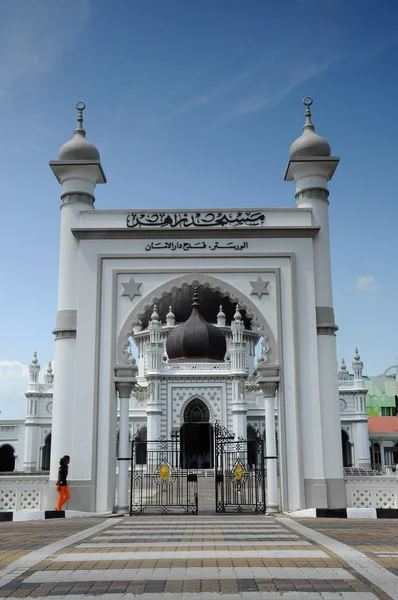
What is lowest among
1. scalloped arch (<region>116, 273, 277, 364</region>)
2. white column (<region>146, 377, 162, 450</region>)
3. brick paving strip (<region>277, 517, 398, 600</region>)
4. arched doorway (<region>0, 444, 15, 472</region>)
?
brick paving strip (<region>277, 517, 398, 600</region>)

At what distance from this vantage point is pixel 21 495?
1166 centimetres

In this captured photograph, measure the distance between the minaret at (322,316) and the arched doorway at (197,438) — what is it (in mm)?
Answer: 13986

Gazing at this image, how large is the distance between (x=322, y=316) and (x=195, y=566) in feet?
25.9

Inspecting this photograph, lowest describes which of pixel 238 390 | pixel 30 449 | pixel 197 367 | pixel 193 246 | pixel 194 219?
pixel 30 449

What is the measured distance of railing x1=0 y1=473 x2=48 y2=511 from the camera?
37.8 feet

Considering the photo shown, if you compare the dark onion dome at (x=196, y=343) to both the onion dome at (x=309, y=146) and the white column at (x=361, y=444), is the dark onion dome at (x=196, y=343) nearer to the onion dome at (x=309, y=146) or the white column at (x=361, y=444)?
the white column at (x=361, y=444)

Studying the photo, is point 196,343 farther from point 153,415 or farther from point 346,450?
point 346,450

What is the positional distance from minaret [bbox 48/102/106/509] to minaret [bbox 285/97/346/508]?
393 cm

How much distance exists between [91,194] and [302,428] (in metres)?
6.06

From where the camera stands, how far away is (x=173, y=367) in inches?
1063

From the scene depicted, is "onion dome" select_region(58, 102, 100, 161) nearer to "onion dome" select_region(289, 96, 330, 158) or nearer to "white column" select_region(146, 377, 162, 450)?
"onion dome" select_region(289, 96, 330, 158)

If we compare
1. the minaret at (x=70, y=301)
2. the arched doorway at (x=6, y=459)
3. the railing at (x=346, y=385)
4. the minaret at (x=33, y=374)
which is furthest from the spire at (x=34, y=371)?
the minaret at (x=70, y=301)

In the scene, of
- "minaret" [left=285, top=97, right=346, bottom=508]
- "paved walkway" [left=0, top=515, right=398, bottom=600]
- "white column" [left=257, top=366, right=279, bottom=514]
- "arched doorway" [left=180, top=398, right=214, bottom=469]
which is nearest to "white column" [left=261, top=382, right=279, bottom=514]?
"white column" [left=257, top=366, right=279, bottom=514]

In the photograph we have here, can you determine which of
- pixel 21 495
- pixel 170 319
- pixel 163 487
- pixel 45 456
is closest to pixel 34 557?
pixel 21 495
